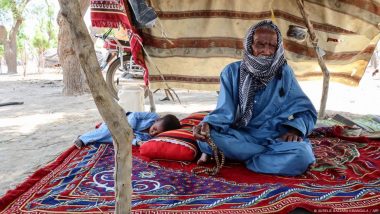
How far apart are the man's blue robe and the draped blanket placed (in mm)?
1782

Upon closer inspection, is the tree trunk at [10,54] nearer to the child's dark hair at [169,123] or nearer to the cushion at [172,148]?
the child's dark hair at [169,123]

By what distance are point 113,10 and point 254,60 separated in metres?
2.14

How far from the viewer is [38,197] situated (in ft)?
7.02

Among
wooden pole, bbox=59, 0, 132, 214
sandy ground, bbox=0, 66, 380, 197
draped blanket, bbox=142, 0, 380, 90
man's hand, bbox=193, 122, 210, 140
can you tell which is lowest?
sandy ground, bbox=0, 66, 380, 197

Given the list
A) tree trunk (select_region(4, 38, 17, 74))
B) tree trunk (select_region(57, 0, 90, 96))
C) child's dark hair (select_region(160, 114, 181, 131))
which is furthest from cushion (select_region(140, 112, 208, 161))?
tree trunk (select_region(4, 38, 17, 74))

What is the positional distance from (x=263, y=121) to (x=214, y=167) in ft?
1.69

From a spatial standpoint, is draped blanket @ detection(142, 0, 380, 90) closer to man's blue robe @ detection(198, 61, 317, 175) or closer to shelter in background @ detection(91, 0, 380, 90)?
shelter in background @ detection(91, 0, 380, 90)

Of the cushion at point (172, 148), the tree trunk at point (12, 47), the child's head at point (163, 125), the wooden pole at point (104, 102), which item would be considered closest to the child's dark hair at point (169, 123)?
the child's head at point (163, 125)

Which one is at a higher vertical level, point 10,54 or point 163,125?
point 10,54

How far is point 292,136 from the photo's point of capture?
266 cm

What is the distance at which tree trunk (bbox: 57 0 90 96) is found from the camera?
24.9 ft

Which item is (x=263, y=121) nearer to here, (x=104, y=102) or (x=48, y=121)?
(x=104, y=102)

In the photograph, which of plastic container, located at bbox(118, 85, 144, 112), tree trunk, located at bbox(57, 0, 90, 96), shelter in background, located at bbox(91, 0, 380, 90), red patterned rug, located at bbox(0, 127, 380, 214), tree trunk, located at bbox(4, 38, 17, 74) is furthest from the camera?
tree trunk, located at bbox(4, 38, 17, 74)

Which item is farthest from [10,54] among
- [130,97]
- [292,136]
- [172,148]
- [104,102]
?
[104,102]
